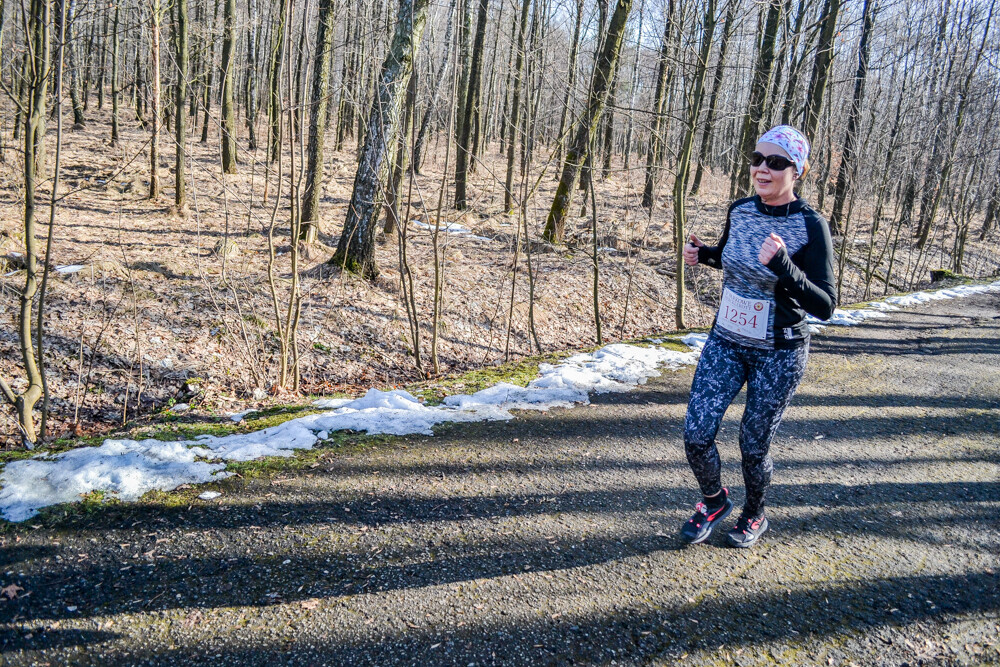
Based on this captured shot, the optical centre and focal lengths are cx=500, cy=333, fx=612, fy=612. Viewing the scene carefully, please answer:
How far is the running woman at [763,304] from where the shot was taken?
2.85m

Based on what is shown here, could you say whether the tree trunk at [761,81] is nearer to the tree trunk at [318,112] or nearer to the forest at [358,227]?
the forest at [358,227]

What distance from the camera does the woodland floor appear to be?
21.2 ft

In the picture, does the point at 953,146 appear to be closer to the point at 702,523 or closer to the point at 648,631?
the point at 702,523

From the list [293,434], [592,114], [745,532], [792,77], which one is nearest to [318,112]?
[592,114]

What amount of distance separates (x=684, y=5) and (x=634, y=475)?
7008 mm

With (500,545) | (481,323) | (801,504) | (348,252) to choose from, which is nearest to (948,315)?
(481,323)

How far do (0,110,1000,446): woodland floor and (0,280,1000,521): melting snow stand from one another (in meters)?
1.51

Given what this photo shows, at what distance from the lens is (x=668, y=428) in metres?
5.04

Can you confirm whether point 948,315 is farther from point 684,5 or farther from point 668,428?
point 668,428

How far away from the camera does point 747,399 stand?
10.0ft

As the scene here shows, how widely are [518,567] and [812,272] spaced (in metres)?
2.00

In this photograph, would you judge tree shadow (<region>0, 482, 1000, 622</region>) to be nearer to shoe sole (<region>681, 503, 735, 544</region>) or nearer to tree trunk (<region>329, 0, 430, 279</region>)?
shoe sole (<region>681, 503, 735, 544</region>)

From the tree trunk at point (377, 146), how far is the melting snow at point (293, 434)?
3906mm

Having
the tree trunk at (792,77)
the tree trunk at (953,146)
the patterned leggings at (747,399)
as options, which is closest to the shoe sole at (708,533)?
the patterned leggings at (747,399)
